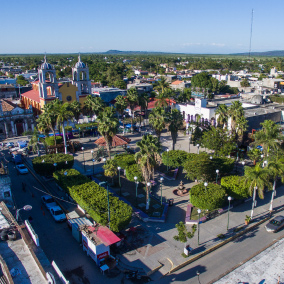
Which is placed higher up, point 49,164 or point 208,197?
point 49,164

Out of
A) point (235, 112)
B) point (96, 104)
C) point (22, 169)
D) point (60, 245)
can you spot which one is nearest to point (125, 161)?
point (60, 245)

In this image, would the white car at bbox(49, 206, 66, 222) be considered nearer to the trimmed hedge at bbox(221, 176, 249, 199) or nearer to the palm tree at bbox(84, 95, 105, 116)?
the trimmed hedge at bbox(221, 176, 249, 199)

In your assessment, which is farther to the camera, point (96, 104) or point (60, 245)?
point (96, 104)

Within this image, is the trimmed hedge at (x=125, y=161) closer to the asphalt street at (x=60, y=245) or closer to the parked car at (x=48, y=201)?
the parked car at (x=48, y=201)

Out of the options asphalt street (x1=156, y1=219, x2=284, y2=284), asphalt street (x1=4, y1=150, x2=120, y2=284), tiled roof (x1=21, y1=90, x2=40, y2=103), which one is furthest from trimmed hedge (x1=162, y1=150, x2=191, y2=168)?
tiled roof (x1=21, y1=90, x2=40, y2=103)

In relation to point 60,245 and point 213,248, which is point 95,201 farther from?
point 213,248

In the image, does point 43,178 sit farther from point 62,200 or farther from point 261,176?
point 261,176
